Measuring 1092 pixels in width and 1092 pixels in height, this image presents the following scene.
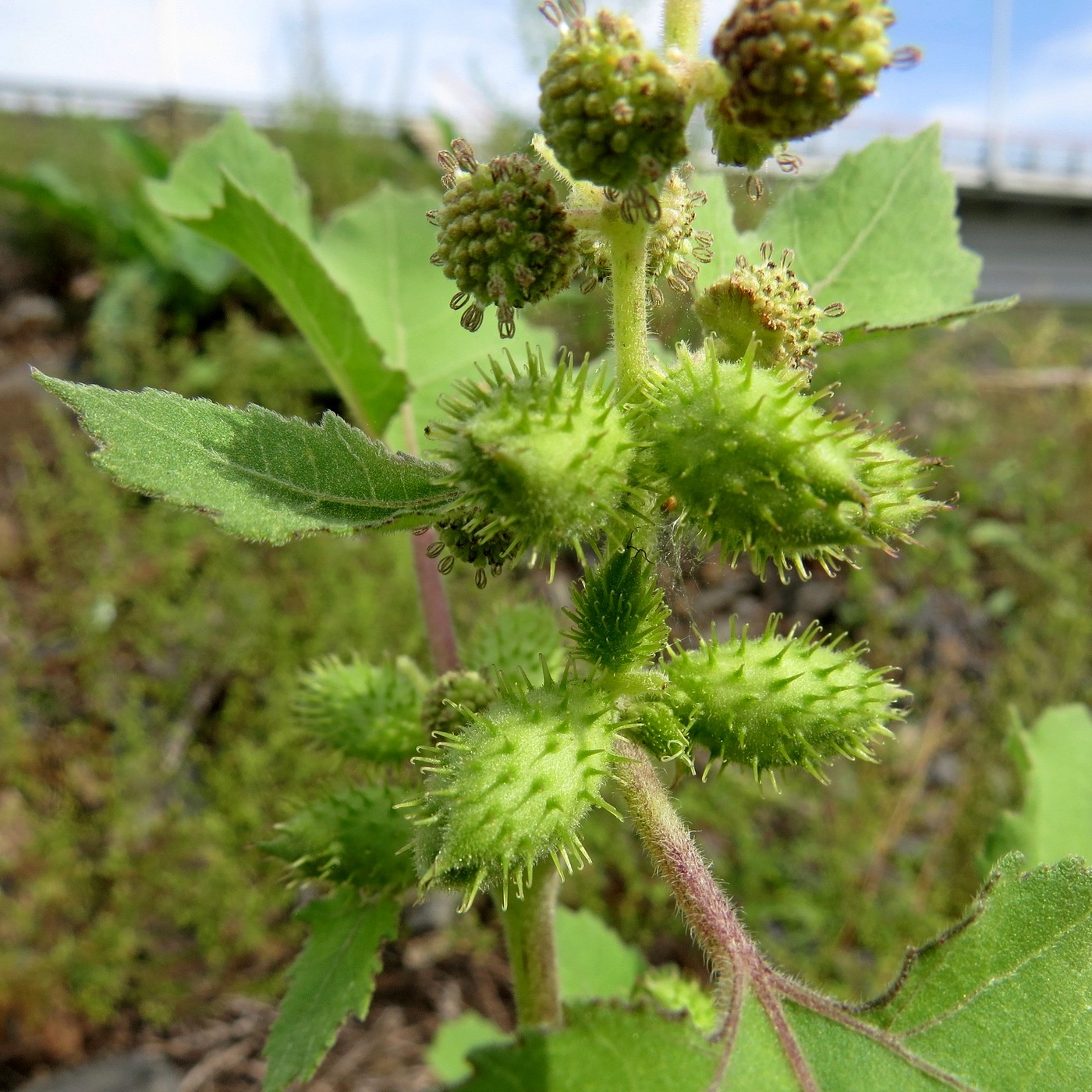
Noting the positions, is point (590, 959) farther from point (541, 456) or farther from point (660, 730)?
point (541, 456)

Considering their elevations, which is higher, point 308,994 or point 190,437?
point 190,437

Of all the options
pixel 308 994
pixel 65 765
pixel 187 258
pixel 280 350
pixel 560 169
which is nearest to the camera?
pixel 560 169

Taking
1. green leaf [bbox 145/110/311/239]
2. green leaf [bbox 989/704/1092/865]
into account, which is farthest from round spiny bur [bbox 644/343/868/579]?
green leaf [bbox 145/110/311/239]

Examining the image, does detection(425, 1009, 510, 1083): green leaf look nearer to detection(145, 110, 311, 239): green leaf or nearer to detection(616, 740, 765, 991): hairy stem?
detection(616, 740, 765, 991): hairy stem

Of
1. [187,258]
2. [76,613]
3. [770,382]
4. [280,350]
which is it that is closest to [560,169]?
[770,382]

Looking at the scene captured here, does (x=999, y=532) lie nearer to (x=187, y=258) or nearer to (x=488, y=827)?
(x=488, y=827)

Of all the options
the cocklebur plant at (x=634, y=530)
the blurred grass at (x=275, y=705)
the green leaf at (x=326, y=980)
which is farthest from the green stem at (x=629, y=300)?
the blurred grass at (x=275, y=705)
